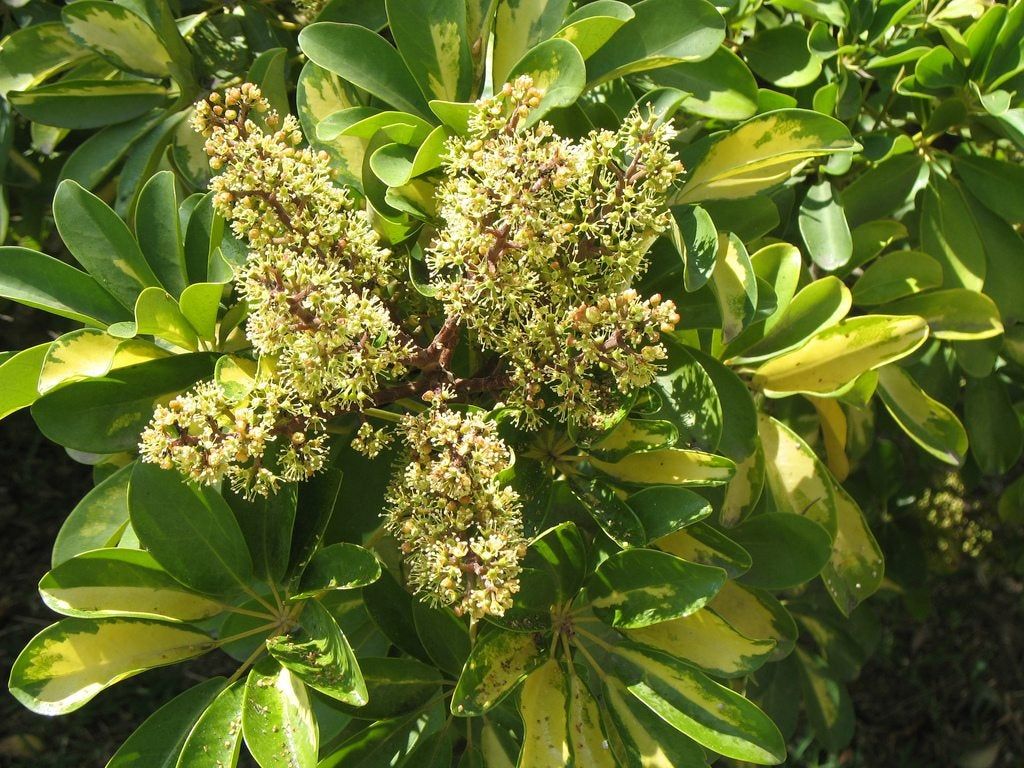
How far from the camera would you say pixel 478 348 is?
54.6 inches

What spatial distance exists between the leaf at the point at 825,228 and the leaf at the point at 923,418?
25 cm

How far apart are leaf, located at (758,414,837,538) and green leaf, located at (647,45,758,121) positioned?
0.50m

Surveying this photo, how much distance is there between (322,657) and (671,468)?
1.67ft

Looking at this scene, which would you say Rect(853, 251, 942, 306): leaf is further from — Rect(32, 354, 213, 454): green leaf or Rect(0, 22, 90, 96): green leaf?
Rect(0, 22, 90, 96): green leaf

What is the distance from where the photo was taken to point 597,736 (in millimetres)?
1270

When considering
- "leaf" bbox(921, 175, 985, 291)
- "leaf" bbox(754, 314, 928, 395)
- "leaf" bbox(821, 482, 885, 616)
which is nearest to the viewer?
"leaf" bbox(754, 314, 928, 395)

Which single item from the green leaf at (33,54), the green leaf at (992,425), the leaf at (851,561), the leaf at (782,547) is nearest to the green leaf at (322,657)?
the leaf at (782,547)

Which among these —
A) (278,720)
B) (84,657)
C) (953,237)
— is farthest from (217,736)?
(953,237)

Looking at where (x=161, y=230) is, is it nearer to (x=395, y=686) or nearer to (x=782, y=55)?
(x=395, y=686)

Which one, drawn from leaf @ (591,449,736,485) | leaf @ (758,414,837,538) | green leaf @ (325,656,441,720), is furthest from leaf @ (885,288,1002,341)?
green leaf @ (325,656,441,720)

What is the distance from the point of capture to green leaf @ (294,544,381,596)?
3.82 feet

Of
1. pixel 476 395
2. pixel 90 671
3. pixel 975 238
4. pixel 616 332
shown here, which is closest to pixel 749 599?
pixel 476 395

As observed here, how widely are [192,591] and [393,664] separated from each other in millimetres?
284

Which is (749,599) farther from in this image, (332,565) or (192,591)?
(192,591)
